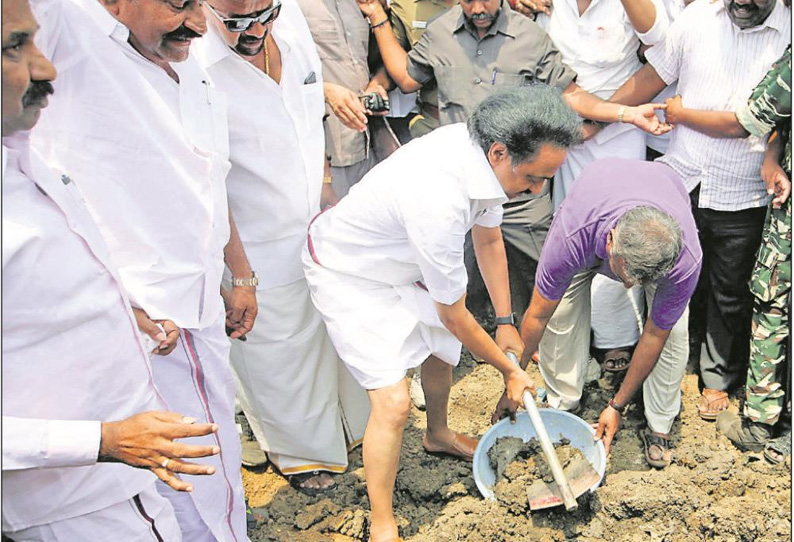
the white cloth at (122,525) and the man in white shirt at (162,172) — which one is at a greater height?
the man in white shirt at (162,172)

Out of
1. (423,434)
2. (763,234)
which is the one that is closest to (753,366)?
(763,234)

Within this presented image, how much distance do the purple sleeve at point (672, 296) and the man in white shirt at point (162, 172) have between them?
155 centimetres

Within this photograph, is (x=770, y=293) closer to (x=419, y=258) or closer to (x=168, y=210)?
(x=419, y=258)

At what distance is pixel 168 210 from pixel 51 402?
2.26 ft

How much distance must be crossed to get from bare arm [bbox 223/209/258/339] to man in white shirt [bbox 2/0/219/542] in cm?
90

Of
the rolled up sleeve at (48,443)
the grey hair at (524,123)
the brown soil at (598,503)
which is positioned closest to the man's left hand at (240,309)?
the brown soil at (598,503)

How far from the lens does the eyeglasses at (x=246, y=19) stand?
2.62m

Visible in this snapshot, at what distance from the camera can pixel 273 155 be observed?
9.42 feet

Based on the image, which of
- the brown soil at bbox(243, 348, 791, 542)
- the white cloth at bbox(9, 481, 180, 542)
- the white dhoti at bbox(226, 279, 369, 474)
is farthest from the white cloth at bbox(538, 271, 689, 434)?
the white cloth at bbox(9, 481, 180, 542)

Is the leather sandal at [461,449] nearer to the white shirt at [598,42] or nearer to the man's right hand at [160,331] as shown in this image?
the man's right hand at [160,331]

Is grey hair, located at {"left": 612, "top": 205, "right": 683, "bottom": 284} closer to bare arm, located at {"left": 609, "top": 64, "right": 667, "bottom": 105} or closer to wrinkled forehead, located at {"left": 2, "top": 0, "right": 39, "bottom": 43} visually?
bare arm, located at {"left": 609, "top": 64, "right": 667, "bottom": 105}

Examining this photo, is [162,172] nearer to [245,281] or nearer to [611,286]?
[245,281]

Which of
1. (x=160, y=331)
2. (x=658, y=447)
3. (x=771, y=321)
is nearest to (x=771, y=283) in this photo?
(x=771, y=321)

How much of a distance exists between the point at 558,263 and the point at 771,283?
1036mm
